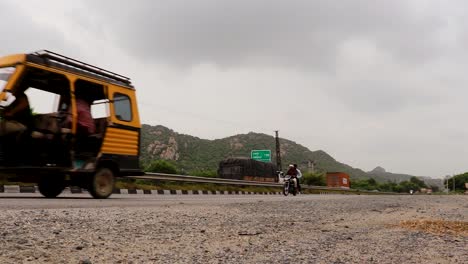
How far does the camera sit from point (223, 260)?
297 centimetres

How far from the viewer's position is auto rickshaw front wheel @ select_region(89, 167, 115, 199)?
910cm

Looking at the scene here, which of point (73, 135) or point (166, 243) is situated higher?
point (73, 135)

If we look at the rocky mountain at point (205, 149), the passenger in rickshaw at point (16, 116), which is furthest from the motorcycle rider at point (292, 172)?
the rocky mountain at point (205, 149)

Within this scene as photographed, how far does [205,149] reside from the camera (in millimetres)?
93250

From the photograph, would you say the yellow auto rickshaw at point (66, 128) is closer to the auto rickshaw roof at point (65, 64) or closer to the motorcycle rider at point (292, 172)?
the auto rickshaw roof at point (65, 64)

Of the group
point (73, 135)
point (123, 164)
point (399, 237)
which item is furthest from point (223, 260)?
point (123, 164)

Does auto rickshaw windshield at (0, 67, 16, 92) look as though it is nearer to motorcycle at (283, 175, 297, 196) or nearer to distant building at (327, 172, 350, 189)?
motorcycle at (283, 175, 297, 196)

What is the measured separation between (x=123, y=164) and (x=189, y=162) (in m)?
73.6

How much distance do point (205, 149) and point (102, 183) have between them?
8402 centimetres

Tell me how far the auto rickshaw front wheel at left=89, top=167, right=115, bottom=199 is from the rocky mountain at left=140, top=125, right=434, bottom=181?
6333 centimetres

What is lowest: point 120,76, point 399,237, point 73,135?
point 399,237

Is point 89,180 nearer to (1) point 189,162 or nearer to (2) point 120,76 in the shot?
(2) point 120,76

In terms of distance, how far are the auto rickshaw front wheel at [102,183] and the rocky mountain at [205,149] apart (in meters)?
63.3

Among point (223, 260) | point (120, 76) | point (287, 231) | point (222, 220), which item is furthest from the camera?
point (120, 76)
